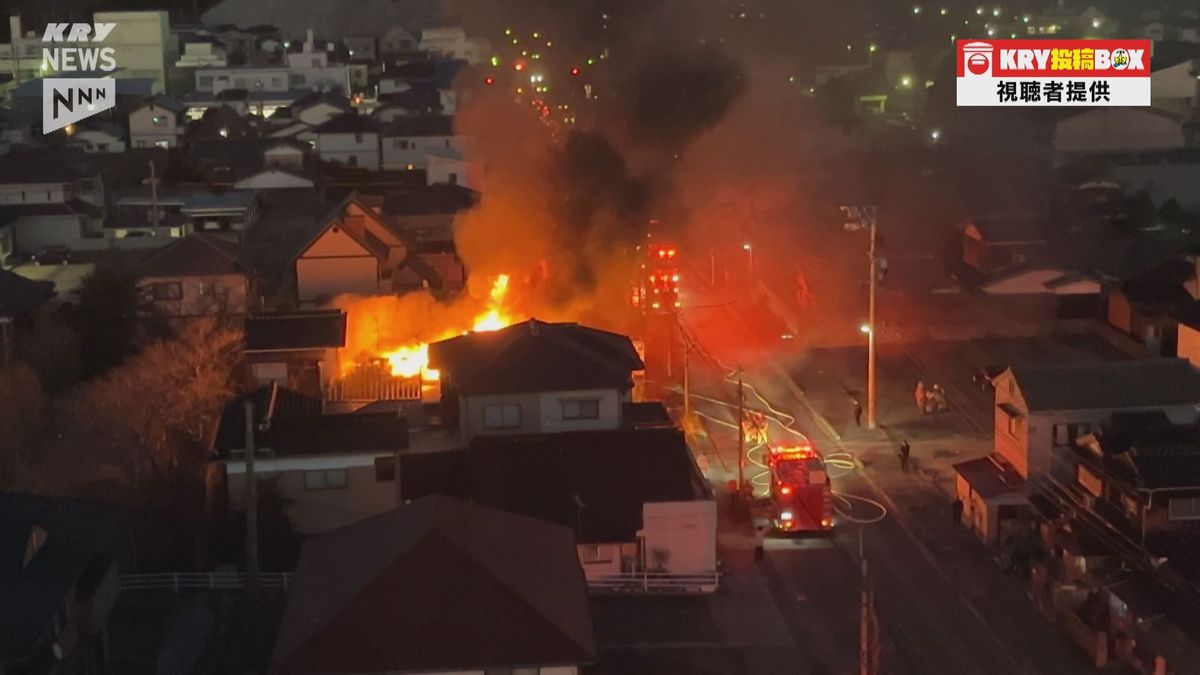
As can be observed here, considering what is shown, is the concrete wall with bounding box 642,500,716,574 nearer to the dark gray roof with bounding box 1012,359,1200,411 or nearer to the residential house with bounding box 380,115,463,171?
the dark gray roof with bounding box 1012,359,1200,411

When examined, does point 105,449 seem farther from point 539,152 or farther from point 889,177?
point 889,177

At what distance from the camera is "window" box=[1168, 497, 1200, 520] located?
21.8ft

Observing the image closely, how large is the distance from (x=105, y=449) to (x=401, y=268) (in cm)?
480

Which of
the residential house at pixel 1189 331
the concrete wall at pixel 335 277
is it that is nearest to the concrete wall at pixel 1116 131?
the residential house at pixel 1189 331

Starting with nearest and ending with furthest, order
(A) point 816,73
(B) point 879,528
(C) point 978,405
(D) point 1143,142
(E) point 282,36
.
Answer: (B) point 879,528 < (C) point 978,405 < (D) point 1143,142 < (A) point 816,73 < (E) point 282,36

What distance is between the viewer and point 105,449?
8078 mm

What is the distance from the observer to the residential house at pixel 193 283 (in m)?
11.0

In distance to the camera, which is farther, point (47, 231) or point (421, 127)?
point (421, 127)

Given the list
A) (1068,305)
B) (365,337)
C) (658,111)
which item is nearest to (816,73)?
(658,111)

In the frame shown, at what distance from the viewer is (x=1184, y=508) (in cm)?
667

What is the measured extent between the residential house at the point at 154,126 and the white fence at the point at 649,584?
15.1m

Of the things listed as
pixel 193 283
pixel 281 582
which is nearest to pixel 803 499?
pixel 281 582

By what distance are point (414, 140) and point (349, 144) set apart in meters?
1.11

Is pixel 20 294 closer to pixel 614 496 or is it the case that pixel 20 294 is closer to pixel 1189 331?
pixel 614 496
